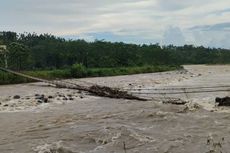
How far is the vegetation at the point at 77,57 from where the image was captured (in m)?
79.2

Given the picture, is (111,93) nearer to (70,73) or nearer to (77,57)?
(70,73)

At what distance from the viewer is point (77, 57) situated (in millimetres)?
101500

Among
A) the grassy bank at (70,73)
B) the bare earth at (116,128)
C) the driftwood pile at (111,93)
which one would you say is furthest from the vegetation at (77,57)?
the bare earth at (116,128)

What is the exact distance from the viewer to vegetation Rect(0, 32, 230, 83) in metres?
79.2

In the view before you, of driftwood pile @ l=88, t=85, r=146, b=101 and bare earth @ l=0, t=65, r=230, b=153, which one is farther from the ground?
driftwood pile @ l=88, t=85, r=146, b=101

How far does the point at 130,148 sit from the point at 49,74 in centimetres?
5275

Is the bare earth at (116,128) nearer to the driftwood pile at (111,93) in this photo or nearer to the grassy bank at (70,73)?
the driftwood pile at (111,93)

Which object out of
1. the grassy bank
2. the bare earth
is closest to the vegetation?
the grassy bank

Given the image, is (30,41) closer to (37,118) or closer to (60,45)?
(60,45)

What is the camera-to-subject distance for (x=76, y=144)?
1506 cm

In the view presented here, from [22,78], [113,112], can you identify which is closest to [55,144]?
[113,112]

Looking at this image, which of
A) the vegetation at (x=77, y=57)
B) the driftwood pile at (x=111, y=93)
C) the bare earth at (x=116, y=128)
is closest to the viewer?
the bare earth at (x=116, y=128)

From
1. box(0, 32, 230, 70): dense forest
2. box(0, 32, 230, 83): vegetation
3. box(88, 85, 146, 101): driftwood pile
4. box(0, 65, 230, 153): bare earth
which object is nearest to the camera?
box(0, 65, 230, 153): bare earth

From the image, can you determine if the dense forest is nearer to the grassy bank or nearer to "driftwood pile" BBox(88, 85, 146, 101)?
the grassy bank
